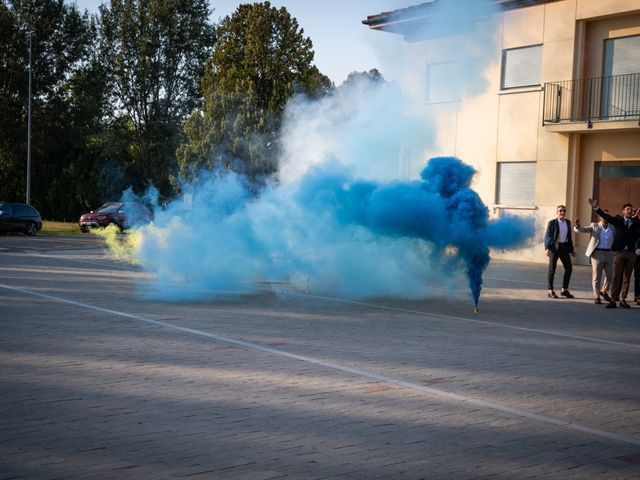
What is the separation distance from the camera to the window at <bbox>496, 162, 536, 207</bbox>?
81.5 feet

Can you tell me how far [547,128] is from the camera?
77.3 feet

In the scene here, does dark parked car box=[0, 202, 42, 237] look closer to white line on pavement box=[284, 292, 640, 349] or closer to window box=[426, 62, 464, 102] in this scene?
white line on pavement box=[284, 292, 640, 349]

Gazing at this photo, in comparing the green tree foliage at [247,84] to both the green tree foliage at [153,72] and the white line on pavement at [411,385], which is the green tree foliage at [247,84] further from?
the white line on pavement at [411,385]

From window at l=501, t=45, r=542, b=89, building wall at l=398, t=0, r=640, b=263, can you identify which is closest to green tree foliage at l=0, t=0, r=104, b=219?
building wall at l=398, t=0, r=640, b=263

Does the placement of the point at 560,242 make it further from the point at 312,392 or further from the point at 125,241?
the point at 312,392

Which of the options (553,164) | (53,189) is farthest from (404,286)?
(53,189)

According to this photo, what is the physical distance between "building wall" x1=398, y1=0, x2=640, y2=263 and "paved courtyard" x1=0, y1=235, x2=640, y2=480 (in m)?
11.6

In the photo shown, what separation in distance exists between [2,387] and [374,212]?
752 centimetres

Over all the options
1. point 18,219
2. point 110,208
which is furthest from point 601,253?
point 110,208

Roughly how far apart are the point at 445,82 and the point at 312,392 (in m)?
9.87

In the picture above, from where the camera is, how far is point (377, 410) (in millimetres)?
6289

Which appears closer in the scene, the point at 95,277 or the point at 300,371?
the point at 300,371

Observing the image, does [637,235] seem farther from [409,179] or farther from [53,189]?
[53,189]

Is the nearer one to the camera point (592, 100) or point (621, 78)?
point (621, 78)
